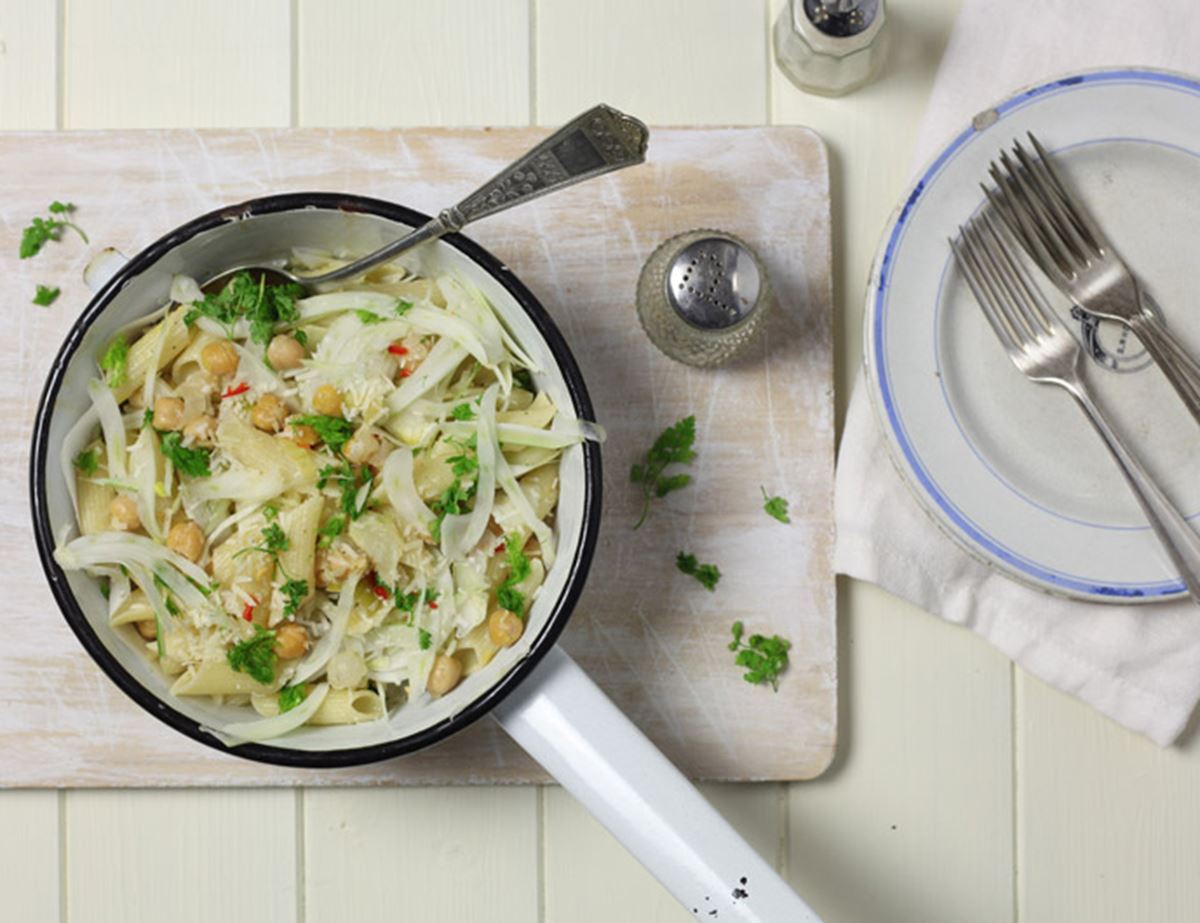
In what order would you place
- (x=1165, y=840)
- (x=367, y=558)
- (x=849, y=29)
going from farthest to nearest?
(x=1165, y=840) → (x=849, y=29) → (x=367, y=558)

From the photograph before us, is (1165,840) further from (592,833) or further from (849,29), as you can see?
(849,29)

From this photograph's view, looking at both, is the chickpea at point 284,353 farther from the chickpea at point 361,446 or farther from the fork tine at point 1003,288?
the fork tine at point 1003,288

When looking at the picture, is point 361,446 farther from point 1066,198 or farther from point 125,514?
point 1066,198

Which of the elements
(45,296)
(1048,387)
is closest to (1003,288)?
(1048,387)

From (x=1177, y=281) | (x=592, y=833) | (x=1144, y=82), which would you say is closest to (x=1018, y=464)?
(x=1177, y=281)

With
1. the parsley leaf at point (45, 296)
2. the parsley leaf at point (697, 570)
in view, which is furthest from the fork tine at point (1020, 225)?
the parsley leaf at point (45, 296)

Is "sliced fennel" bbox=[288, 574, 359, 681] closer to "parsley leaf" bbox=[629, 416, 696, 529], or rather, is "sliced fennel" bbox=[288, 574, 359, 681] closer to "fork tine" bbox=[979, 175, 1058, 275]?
"parsley leaf" bbox=[629, 416, 696, 529]
